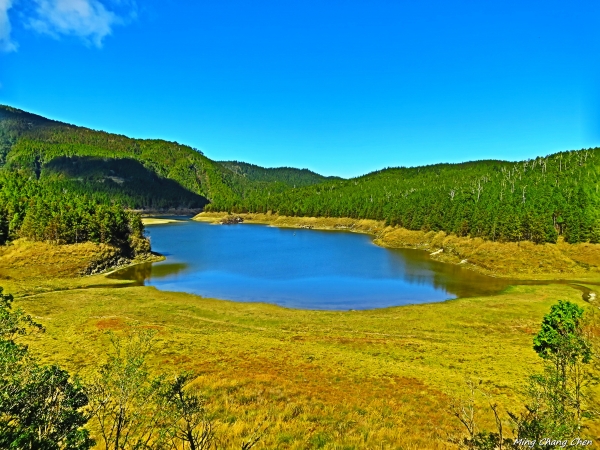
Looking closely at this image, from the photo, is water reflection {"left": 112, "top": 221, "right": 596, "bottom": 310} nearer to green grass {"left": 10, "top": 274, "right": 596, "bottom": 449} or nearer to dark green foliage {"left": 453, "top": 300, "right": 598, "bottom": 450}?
green grass {"left": 10, "top": 274, "right": 596, "bottom": 449}

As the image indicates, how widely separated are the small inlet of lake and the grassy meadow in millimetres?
5704

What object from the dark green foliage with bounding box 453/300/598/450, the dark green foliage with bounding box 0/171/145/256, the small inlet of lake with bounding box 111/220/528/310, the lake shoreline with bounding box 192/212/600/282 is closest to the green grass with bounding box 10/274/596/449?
the dark green foliage with bounding box 453/300/598/450

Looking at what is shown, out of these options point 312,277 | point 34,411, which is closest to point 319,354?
point 34,411

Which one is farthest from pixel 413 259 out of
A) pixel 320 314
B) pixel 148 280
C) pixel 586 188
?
pixel 586 188

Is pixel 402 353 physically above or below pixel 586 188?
below

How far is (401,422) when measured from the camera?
22609 millimetres

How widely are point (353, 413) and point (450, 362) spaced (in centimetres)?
1554

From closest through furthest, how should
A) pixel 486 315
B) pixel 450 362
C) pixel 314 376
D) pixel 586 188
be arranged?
pixel 314 376 < pixel 450 362 < pixel 486 315 < pixel 586 188

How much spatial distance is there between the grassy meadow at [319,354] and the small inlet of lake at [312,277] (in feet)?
18.7

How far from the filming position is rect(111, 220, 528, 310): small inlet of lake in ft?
207

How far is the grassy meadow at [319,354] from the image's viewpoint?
860 inches

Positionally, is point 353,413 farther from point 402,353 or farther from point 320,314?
point 320,314

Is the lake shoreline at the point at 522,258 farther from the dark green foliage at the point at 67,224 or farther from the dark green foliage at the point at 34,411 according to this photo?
the dark green foliage at the point at 34,411

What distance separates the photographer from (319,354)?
36.1 m
